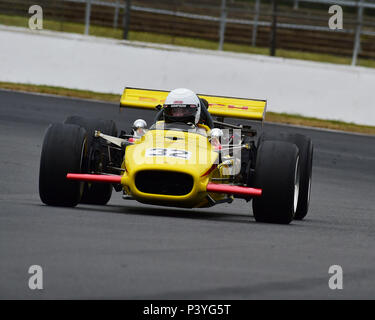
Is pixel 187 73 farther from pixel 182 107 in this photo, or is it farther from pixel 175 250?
pixel 175 250

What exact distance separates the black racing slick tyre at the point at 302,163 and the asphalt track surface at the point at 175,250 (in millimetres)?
213

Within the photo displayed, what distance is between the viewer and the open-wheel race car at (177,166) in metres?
9.88

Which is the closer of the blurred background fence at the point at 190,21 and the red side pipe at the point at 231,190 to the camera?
the red side pipe at the point at 231,190

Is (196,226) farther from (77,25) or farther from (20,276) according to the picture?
(77,25)

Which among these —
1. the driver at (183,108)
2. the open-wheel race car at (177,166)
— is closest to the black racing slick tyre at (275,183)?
the open-wheel race car at (177,166)

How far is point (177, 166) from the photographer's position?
9773 millimetres

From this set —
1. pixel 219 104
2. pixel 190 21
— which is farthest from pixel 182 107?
pixel 190 21

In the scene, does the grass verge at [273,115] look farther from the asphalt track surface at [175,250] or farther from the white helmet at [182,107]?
the white helmet at [182,107]

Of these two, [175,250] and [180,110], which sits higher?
[180,110]

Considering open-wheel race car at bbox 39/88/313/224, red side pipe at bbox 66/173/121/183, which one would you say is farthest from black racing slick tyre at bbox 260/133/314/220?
red side pipe at bbox 66/173/121/183

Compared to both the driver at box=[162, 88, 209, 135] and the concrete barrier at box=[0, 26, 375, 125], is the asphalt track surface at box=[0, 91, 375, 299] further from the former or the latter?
the concrete barrier at box=[0, 26, 375, 125]

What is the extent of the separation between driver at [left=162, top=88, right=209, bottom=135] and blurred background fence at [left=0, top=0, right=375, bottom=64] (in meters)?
14.7

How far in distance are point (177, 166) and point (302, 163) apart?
2.17 meters

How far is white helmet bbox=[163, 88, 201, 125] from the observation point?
11086 mm
